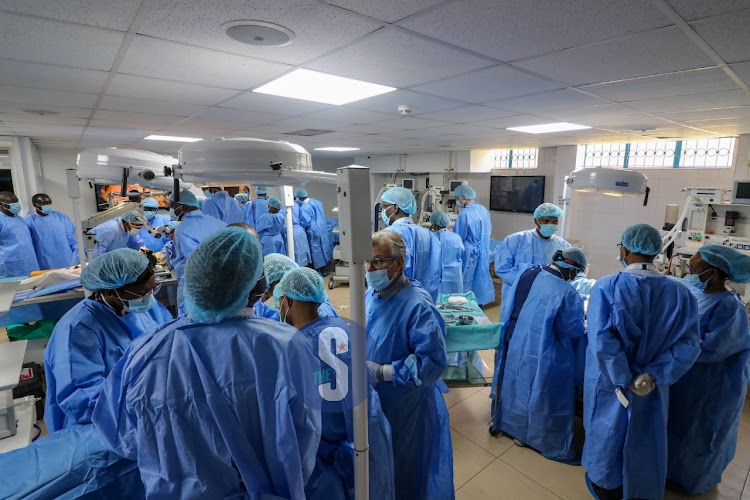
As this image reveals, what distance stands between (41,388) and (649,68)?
185 inches

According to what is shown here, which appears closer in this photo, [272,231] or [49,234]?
[49,234]

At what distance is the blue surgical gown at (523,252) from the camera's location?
3.85 metres

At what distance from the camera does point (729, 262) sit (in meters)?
2.24

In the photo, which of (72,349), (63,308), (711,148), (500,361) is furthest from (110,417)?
(711,148)

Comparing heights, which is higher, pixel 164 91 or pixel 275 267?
pixel 164 91

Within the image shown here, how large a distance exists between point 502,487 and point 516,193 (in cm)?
553

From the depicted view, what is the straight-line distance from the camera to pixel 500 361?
2844 mm

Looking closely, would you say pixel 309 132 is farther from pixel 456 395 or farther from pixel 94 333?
pixel 94 333

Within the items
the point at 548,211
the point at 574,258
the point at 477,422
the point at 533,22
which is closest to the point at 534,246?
the point at 548,211

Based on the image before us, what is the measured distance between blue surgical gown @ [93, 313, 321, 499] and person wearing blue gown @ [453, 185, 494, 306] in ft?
14.8

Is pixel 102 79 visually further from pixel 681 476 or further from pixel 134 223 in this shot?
pixel 681 476

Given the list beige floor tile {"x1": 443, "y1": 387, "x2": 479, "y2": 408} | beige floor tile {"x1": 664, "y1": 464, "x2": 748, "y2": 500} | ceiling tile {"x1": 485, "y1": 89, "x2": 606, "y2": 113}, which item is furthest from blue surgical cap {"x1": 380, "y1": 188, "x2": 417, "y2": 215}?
beige floor tile {"x1": 664, "y1": 464, "x2": 748, "y2": 500}

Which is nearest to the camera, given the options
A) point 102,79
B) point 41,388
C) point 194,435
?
point 194,435

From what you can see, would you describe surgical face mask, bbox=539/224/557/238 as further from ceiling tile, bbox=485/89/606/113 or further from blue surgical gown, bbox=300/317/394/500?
blue surgical gown, bbox=300/317/394/500
